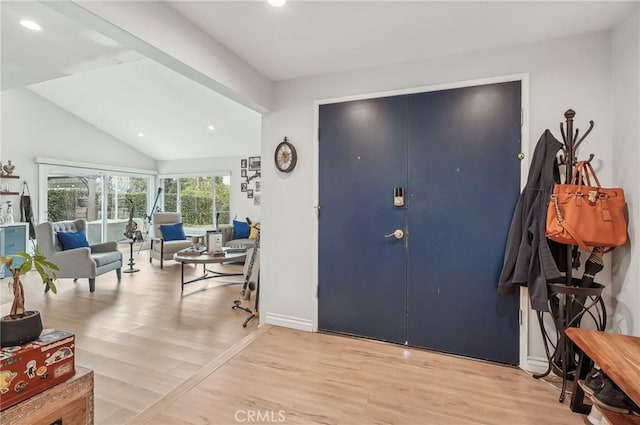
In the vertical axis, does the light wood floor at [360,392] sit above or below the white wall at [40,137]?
below

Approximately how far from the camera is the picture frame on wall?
23.4 ft

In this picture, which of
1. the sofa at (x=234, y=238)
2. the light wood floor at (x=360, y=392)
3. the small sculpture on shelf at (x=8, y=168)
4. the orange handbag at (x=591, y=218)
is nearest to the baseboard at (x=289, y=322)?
the light wood floor at (x=360, y=392)

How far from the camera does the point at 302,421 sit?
1697 mm

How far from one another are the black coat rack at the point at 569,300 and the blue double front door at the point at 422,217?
0.27 meters

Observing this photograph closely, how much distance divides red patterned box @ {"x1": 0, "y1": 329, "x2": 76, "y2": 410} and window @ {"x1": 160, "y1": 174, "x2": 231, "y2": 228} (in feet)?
21.4

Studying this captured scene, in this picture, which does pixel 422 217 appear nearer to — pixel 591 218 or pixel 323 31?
pixel 591 218

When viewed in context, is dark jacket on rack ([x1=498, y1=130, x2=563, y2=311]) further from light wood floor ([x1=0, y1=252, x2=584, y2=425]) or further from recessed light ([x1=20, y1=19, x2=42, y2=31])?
recessed light ([x1=20, y1=19, x2=42, y2=31])

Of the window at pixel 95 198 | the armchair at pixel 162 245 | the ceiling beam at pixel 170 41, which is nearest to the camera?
the ceiling beam at pixel 170 41

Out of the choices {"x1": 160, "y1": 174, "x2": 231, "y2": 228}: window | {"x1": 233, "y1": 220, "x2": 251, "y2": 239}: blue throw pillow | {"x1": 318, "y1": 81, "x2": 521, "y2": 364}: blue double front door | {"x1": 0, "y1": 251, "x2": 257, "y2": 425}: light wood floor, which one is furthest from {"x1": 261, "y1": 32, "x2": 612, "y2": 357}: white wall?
Result: {"x1": 160, "y1": 174, "x2": 231, "y2": 228}: window

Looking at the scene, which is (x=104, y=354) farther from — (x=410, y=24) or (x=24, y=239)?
(x=24, y=239)

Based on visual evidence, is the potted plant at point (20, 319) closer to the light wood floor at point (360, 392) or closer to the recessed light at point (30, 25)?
the light wood floor at point (360, 392)

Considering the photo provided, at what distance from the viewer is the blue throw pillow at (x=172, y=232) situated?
5.94m

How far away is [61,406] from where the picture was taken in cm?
115

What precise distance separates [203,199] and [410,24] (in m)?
6.99
